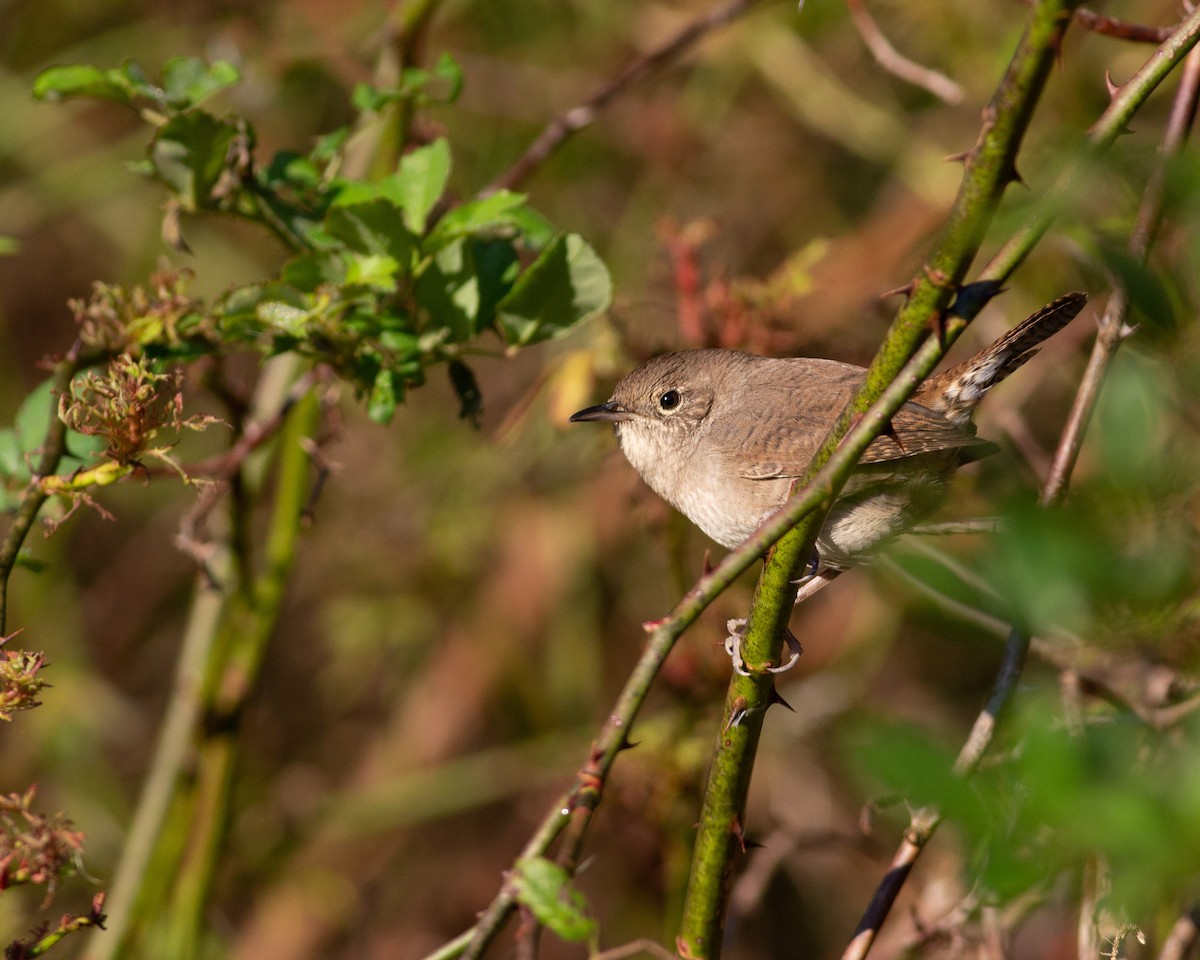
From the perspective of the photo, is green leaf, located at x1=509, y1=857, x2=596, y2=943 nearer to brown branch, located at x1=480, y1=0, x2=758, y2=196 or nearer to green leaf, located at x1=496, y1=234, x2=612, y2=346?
green leaf, located at x1=496, y1=234, x2=612, y2=346

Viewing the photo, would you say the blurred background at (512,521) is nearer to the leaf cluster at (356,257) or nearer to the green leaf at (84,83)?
the leaf cluster at (356,257)

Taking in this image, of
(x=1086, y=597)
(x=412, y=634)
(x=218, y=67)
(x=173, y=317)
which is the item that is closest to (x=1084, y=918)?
(x=1086, y=597)

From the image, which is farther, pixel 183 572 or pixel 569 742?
pixel 183 572

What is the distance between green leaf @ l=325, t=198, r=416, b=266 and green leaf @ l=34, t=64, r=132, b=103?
0.44 m

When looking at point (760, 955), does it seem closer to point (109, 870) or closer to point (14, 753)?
point (109, 870)

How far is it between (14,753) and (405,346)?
366 centimetres

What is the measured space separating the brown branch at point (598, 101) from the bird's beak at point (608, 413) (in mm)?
594

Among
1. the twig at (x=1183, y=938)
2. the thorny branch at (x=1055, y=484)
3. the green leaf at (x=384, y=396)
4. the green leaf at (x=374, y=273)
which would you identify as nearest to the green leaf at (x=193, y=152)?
the green leaf at (x=374, y=273)

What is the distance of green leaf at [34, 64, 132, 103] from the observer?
2045 millimetres

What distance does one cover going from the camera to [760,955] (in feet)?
17.7

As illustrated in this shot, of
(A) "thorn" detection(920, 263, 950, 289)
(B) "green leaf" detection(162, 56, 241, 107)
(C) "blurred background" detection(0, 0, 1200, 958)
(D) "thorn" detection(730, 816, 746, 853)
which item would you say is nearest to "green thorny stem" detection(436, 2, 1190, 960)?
(A) "thorn" detection(920, 263, 950, 289)

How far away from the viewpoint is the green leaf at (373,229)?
1946 mm

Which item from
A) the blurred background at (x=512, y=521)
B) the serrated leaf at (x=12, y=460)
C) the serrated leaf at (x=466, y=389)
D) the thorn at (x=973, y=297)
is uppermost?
the thorn at (x=973, y=297)

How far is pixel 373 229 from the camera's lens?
1.99m
